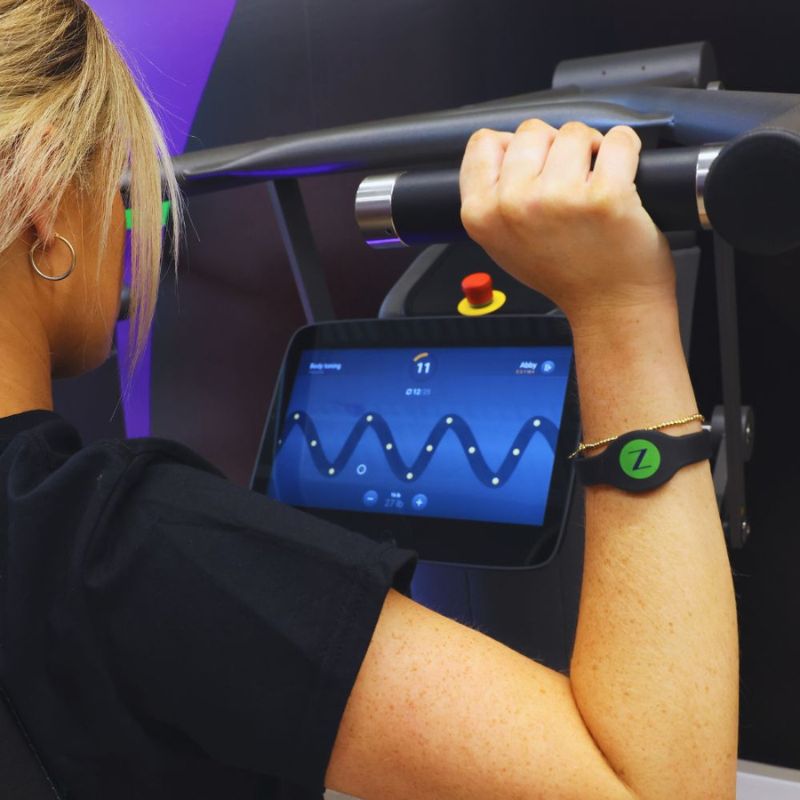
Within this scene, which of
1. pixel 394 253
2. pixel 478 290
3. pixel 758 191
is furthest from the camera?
pixel 394 253

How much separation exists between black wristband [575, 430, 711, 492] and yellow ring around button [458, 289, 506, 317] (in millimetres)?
512

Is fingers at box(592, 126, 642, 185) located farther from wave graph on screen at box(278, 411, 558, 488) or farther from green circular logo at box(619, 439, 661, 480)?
wave graph on screen at box(278, 411, 558, 488)

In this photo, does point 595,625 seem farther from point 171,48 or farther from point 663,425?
point 171,48

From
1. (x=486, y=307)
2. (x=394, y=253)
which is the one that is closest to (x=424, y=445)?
(x=486, y=307)

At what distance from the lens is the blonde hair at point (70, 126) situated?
2.48 feet

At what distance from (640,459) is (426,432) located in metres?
0.46

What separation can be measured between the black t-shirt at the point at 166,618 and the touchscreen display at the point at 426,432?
43cm

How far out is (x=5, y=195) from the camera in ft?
2.47

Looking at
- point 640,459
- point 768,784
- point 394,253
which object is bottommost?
point 768,784

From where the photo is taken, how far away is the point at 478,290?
1.23 metres

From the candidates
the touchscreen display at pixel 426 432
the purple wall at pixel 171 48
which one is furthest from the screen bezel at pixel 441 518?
the purple wall at pixel 171 48

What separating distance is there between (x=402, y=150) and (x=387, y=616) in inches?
25.1

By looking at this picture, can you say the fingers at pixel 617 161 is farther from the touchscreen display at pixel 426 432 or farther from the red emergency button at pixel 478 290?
the red emergency button at pixel 478 290

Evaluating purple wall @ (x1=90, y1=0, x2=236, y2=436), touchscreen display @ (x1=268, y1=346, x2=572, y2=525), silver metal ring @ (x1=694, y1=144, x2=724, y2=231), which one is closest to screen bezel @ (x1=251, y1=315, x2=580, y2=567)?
touchscreen display @ (x1=268, y1=346, x2=572, y2=525)
